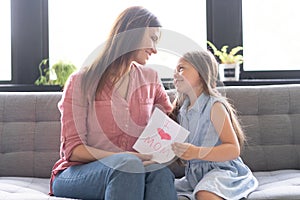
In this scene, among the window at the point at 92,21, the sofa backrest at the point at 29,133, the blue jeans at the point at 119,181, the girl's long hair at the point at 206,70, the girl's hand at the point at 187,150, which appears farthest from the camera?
the window at the point at 92,21

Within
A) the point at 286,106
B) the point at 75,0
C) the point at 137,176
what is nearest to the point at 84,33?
the point at 75,0

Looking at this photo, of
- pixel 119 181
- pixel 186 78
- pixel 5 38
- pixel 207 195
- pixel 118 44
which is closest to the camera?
pixel 119 181

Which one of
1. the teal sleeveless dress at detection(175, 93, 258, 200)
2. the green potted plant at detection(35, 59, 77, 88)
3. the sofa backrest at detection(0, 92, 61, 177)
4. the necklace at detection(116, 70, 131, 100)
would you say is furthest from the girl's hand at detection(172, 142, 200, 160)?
the green potted plant at detection(35, 59, 77, 88)

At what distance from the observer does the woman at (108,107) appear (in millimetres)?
1768

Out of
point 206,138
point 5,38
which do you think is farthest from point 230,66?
point 5,38

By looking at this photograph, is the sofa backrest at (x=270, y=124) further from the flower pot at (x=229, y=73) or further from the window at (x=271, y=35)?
the window at (x=271, y=35)

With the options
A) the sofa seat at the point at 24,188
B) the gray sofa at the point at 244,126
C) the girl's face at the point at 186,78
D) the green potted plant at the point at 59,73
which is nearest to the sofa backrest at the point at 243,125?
the gray sofa at the point at 244,126

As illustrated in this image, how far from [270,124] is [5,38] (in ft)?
5.57

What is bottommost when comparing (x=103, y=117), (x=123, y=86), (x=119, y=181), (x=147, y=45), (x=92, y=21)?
(x=119, y=181)

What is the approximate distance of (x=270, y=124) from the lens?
7.46ft

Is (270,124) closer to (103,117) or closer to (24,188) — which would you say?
(103,117)

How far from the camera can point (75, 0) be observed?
2908mm

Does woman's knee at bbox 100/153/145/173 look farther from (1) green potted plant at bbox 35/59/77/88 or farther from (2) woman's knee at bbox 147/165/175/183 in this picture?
(1) green potted plant at bbox 35/59/77/88

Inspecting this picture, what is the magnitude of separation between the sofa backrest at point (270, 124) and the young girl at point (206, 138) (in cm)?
31
